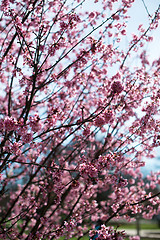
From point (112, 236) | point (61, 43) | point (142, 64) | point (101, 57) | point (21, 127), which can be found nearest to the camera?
point (112, 236)

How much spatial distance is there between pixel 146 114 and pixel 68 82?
204 centimetres

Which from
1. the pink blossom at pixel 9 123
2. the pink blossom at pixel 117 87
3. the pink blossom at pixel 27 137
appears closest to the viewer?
the pink blossom at pixel 9 123

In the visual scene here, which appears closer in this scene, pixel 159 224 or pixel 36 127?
pixel 36 127

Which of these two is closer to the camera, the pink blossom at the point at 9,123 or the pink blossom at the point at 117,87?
the pink blossom at the point at 9,123

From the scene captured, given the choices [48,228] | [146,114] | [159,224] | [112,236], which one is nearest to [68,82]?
[146,114]

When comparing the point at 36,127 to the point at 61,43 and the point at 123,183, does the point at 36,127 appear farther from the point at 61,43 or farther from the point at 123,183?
the point at 123,183

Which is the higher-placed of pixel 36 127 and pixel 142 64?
pixel 142 64

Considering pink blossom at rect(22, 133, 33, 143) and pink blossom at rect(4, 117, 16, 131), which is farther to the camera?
pink blossom at rect(22, 133, 33, 143)

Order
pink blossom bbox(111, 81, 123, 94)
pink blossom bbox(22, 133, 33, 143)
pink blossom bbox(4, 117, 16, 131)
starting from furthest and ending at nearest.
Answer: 1. pink blossom bbox(111, 81, 123, 94)
2. pink blossom bbox(22, 133, 33, 143)
3. pink blossom bbox(4, 117, 16, 131)

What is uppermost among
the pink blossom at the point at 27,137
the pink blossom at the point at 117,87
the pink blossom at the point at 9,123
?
the pink blossom at the point at 117,87

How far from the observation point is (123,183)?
420cm

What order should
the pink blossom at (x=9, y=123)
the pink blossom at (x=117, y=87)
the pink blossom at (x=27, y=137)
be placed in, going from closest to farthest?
the pink blossom at (x=9, y=123), the pink blossom at (x=27, y=137), the pink blossom at (x=117, y=87)

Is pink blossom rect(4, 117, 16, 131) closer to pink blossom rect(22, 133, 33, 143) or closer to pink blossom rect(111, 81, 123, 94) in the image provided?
pink blossom rect(22, 133, 33, 143)

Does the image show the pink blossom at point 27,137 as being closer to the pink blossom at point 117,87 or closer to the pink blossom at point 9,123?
the pink blossom at point 9,123
